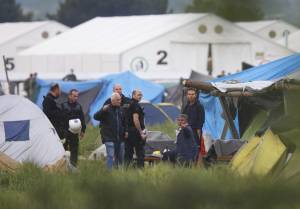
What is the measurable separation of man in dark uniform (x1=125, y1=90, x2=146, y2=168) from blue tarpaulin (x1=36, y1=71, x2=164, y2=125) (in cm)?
1519

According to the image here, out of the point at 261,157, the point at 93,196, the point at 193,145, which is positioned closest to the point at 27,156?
the point at 193,145

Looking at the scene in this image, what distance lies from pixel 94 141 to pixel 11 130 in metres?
5.71

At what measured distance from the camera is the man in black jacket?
16531mm

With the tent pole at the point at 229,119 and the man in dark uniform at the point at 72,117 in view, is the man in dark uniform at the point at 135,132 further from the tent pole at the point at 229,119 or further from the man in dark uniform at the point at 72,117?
the tent pole at the point at 229,119

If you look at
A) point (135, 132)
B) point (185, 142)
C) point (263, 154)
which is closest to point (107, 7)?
point (263, 154)

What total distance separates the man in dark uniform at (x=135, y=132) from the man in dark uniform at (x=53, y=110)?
1.92 m

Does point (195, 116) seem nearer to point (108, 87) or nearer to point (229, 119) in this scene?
point (229, 119)

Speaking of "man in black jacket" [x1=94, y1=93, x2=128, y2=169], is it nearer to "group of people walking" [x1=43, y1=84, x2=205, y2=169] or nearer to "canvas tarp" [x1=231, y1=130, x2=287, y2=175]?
"group of people walking" [x1=43, y1=84, x2=205, y2=169]

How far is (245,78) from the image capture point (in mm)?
20031

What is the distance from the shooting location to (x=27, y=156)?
16.8 m

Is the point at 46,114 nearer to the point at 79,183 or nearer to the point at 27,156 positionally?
the point at 27,156

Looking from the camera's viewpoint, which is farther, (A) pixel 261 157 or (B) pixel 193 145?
(B) pixel 193 145

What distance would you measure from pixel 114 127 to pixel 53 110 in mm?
2230

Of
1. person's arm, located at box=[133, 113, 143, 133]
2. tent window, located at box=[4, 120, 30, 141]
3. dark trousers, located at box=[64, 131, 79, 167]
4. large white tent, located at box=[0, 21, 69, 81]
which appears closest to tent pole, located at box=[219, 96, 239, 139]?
person's arm, located at box=[133, 113, 143, 133]
